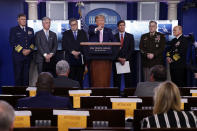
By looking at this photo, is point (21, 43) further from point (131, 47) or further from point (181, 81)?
point (181, 81)

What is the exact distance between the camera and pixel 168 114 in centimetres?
229

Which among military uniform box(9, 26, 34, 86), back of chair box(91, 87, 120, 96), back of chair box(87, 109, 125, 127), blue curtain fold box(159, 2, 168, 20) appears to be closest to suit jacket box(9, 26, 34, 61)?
military uniform box(9, 26, 34, 86)

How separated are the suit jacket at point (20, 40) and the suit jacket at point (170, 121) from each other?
422 centimetres

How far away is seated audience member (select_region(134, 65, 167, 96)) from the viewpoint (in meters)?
3.41

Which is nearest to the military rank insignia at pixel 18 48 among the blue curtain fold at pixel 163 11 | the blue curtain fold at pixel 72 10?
the blue curtain fold at pixel 72 10

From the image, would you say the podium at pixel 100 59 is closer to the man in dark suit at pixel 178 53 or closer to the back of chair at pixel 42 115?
the man in dark suit at pixel 178 53

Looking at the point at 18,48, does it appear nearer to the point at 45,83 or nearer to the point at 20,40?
the point at 20,40

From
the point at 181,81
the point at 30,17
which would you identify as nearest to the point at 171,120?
the point at 181,81

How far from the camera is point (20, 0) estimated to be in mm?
7051

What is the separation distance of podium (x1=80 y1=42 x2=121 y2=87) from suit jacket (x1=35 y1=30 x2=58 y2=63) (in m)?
1.27

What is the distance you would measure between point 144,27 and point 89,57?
2778 mm

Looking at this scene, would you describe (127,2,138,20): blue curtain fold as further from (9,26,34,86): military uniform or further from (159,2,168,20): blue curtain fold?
(9,26,34,86): military uniform

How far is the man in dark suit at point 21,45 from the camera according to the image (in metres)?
A: 6.06

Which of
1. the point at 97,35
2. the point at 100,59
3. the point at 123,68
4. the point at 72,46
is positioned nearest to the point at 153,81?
the point at 100,59
